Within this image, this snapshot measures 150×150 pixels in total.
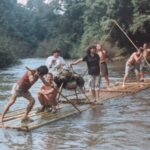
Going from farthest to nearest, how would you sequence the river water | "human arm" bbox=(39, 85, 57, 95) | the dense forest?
the dense forest, "human arm" bbox=(39, 85, 57, 95), the river water

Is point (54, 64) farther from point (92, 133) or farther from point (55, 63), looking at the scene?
point (92, 133)

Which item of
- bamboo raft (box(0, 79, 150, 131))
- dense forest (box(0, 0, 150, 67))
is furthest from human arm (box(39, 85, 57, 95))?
dense forest (box(0, 0, 150, 67))

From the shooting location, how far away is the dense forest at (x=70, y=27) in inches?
1897

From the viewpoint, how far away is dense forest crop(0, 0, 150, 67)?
48.2 meters

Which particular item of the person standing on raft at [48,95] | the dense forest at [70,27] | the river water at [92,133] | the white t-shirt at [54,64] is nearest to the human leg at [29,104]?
the river water at [92,133]

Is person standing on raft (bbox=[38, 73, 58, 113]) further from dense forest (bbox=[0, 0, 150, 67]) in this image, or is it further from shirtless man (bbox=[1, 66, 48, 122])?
dense forest (bbox=[0, 0, 150, 67])

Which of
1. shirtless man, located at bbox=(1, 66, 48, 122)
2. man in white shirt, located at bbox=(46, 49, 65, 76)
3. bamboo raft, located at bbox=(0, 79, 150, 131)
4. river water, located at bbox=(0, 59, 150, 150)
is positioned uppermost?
man in white shirt, located at bbox=(46, 49, 65, 76)

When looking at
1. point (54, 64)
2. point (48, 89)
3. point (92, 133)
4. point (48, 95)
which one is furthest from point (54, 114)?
point (92, 133)

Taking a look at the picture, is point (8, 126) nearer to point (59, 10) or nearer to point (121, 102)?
point (121, 102)

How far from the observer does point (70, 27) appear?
81.5 meters

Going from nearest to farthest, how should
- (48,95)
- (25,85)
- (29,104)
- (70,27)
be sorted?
(25,85) → (29,104) → (48,95) → (70,27)

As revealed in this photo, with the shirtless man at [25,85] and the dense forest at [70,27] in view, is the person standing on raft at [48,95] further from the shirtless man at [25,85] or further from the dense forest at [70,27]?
the dense forest at [70,27]

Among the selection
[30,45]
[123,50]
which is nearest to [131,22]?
[123,50]

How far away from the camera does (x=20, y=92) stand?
41.2 ft
